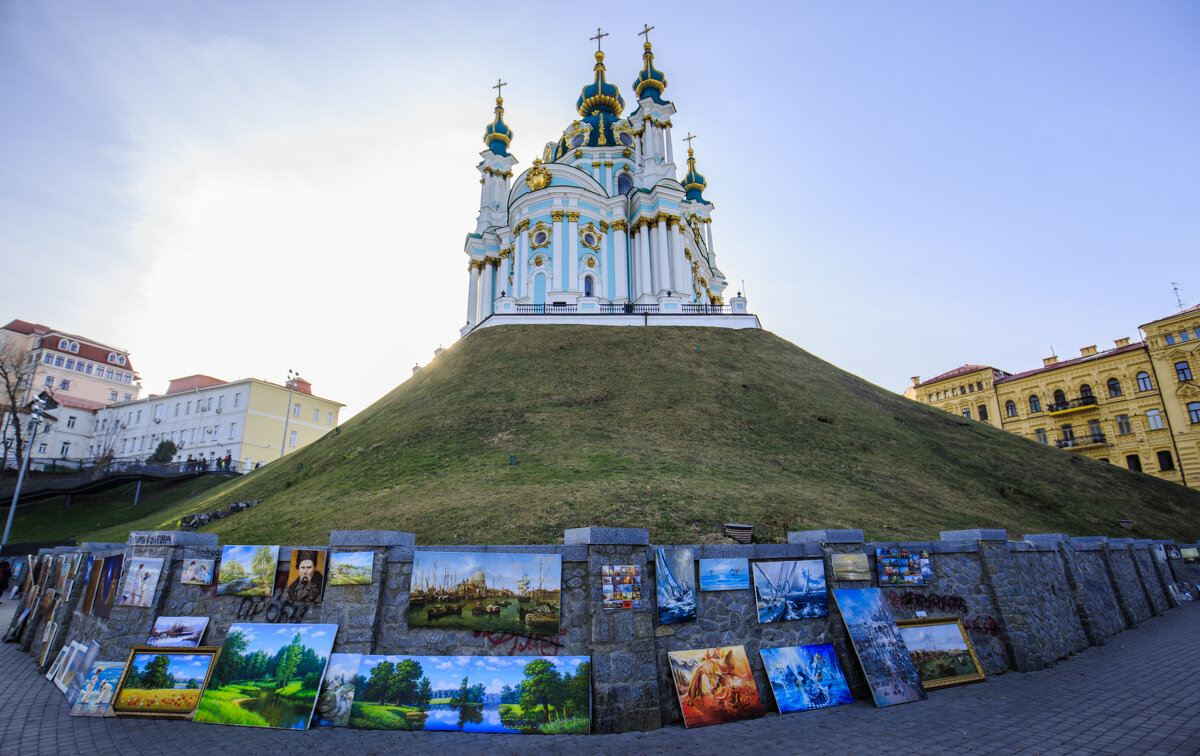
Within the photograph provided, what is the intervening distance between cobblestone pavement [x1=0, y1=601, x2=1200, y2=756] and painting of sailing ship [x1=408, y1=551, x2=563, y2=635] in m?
1.44

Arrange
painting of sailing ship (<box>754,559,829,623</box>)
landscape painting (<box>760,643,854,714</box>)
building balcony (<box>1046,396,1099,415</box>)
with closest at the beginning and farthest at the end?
1. landscape painting (<box>760,643,854,714</box>)
2. painting of sailing ship (<box>754,559,829,623</box>)
3. building balcony (<box>1046,396,1099,415</box>)

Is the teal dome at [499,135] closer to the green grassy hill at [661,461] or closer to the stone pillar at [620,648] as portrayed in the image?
Answer: the green grassy hill at [661,461]

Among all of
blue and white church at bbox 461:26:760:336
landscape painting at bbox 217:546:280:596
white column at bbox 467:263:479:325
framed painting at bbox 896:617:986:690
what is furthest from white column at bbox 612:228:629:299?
landscape painting at bbox 217:546:280:596

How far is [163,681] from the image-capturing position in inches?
342

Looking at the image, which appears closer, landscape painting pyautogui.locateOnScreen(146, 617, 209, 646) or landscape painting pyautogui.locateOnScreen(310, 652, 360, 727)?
landscape painting pyautogui.locateOnScreen(310, 652, 360, 727)

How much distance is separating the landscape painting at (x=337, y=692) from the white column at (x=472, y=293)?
4393 cm

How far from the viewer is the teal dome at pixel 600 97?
53188 millimetres

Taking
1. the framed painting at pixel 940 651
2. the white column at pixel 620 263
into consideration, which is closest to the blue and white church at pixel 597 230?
the white column at pixel 620 263

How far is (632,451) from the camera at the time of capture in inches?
818

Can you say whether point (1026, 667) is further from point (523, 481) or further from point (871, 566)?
point (523, 481)

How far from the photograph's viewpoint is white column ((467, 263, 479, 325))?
168 feet

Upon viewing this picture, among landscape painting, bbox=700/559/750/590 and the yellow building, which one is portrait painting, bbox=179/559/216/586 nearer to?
landscape painting, bbox=700/559/750/590

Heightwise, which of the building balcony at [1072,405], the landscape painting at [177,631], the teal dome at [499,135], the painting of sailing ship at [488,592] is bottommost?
the landscape painting at [177,631]

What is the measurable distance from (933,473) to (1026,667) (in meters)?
13.9
